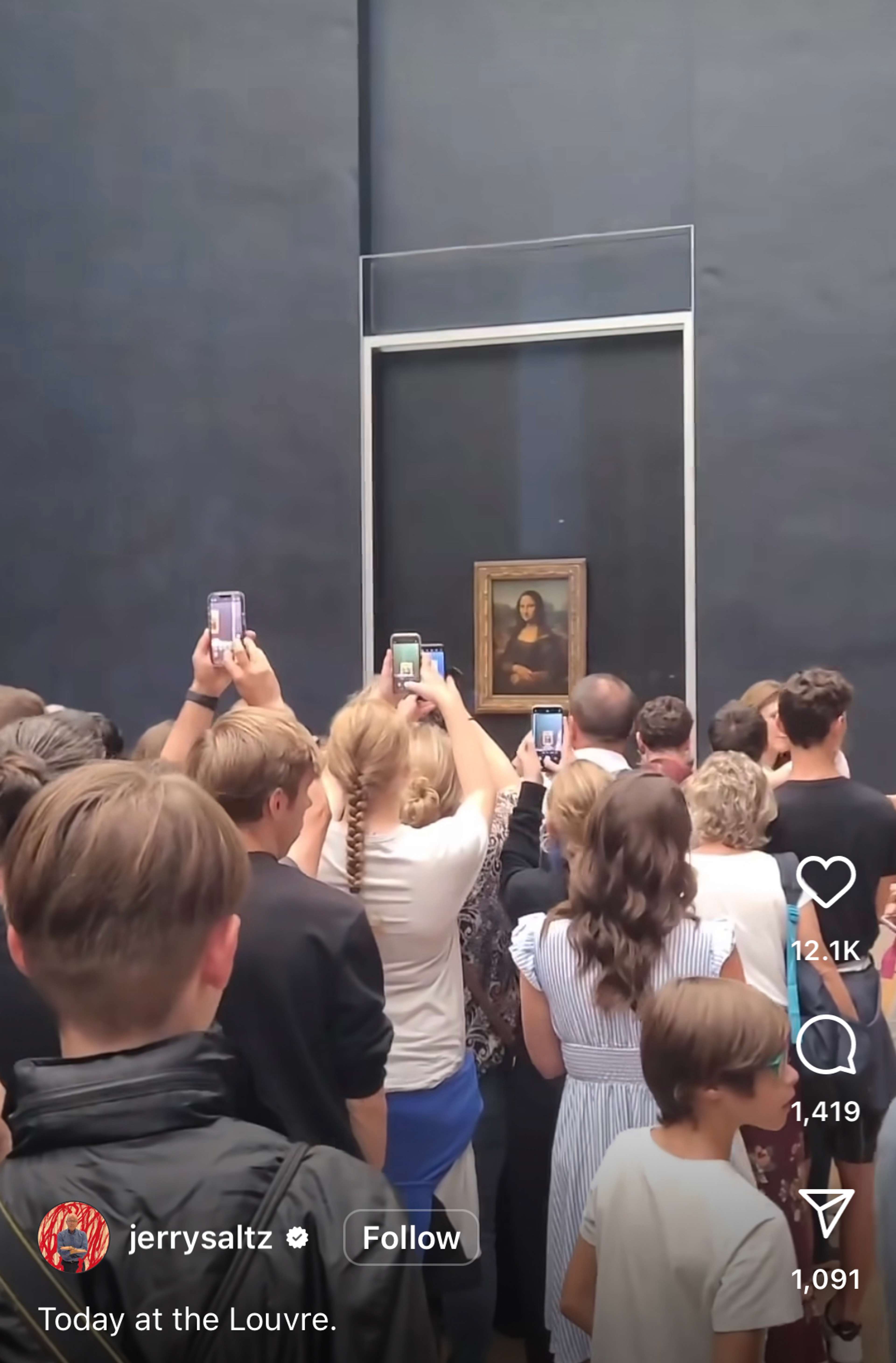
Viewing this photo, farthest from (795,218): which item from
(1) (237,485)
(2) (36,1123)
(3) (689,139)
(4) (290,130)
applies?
(2) (36,1123)

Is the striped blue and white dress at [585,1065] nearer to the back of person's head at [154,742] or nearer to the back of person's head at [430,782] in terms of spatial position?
the back of person's head at [430,782]

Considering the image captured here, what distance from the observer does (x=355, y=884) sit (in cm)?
256

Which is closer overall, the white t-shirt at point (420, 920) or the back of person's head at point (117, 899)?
the back of person's head at point (117, 899)

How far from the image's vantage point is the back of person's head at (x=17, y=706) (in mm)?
2986

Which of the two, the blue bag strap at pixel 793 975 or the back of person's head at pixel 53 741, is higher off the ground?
the back of person's head at pixel 53 741

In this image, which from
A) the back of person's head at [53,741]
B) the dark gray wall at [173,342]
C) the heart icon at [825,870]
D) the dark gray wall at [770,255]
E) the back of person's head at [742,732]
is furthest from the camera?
the dark gray wall at [173,342]

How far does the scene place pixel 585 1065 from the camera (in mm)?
2504

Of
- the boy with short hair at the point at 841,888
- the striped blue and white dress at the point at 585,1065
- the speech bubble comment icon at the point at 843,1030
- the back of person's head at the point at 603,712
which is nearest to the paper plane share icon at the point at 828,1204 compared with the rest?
the boy with short hair at the point at 841,888

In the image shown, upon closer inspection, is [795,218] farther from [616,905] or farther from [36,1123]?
[36,1123]

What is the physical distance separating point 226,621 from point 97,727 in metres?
0.53

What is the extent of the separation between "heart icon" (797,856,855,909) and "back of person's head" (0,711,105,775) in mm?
1471

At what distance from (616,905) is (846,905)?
2.18ft

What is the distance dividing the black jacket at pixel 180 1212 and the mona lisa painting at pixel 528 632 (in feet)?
19.6

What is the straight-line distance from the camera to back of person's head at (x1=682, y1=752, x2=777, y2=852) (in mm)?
2658
